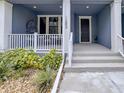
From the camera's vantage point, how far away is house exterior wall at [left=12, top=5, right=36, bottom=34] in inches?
479

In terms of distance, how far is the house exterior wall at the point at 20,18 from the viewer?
12164 millimetres

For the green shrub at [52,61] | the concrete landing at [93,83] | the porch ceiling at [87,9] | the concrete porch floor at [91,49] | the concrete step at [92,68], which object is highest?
the porch ceiling at [87,9]

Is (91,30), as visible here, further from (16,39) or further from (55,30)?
(16,39)

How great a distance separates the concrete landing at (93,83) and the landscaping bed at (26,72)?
0.58m

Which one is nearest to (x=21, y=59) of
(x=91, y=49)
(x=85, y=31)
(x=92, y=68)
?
A: (x=92, y=68)

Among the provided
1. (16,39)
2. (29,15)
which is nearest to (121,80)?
(16,39)

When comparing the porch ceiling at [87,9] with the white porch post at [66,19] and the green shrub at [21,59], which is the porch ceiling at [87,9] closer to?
the white porch post at [66,19]

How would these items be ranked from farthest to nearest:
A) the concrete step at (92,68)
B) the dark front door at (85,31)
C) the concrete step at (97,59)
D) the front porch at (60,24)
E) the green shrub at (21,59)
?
1. the dark front door at (85,31)
2. the front porch at (60,24)
3. the concrete step at (97,59)
4. the green shrub at (21,59)
5. the concrete step at (92,68)

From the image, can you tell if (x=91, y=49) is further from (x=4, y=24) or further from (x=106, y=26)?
(x=4, y=24)

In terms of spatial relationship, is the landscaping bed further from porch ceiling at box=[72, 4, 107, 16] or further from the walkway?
porch ceiling at box=[72, 4, 107, 16]

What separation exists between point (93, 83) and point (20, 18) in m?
8.29

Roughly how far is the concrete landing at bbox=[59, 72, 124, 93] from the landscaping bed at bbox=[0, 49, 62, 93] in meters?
0.58

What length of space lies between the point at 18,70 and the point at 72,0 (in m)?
4.83

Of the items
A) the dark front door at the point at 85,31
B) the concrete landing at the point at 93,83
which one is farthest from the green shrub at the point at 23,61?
the dark front door at the point at 85,31
